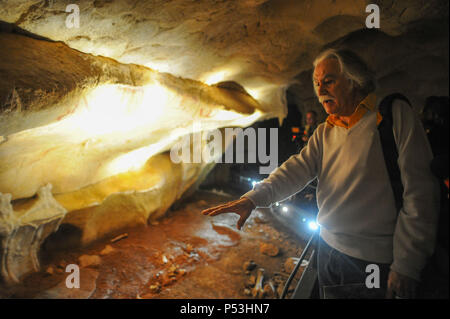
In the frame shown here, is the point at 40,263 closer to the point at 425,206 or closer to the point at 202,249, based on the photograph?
the point at 202,249

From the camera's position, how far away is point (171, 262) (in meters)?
5.01

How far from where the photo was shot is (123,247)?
5414mm

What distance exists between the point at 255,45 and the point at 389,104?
106 inches

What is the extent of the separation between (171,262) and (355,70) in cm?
496

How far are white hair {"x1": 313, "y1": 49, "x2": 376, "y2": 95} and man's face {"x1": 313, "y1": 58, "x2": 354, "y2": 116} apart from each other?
0.10 feet

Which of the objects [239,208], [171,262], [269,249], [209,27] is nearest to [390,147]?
[239,208]

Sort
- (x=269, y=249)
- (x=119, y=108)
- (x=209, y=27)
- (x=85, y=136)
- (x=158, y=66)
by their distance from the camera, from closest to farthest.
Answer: (x=209, y=27) → (x=119, y=108) → (x=158, y=66) → (x=85, y=136) → (x=269, y=249)

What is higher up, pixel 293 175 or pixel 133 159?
pixel 133 159

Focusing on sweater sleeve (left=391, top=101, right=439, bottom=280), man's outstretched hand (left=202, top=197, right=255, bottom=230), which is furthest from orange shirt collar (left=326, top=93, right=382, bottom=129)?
man's outstretched hand (left=202, top=197, right=255, bottom=230)

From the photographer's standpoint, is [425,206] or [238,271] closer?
[425,206]

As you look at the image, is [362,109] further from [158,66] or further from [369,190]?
[158,66]

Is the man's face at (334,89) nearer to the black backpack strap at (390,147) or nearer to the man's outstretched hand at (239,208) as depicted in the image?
the black backpack strap at (390,147)

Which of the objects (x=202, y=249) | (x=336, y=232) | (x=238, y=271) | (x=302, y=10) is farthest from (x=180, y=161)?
(x=336, y=232)

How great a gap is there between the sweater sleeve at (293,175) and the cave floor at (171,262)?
318 cm
